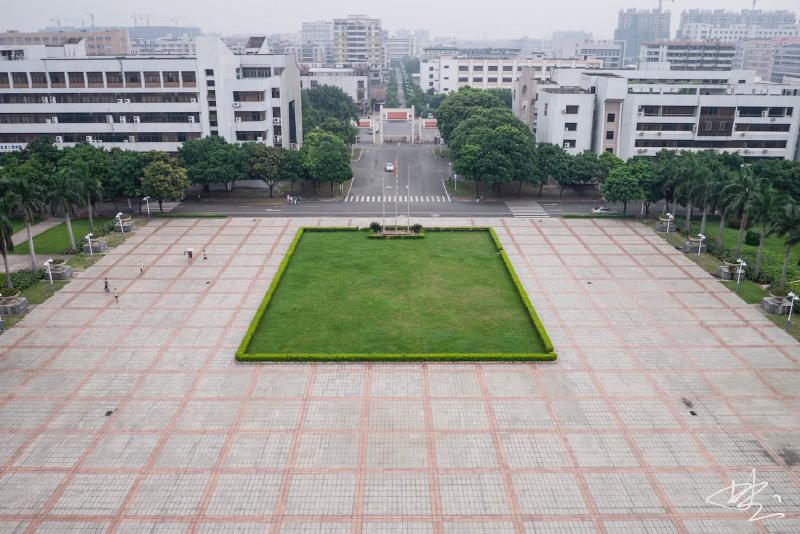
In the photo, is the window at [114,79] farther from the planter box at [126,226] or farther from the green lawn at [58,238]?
the planter box at [126,226]

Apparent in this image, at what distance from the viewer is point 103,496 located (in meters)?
26.2

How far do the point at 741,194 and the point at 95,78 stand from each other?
70.9 metres

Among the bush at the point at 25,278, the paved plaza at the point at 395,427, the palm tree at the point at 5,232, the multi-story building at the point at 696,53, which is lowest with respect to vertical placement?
the paved plaza at the point at 395,427

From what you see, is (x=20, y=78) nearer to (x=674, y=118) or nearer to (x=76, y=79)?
(x=76, y=79)

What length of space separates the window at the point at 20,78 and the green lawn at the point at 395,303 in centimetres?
4497

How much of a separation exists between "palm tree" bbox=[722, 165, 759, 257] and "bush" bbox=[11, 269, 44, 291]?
54.2 meters

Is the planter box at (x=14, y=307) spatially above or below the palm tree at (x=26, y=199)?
below

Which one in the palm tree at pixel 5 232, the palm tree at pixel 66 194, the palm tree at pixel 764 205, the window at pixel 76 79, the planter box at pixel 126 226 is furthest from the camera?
the window at pixel 76 79

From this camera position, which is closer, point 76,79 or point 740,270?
point 740,270

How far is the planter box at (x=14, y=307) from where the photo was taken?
42.2m

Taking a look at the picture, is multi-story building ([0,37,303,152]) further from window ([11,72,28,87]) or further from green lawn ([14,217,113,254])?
green lawn ([14,217,113,254])

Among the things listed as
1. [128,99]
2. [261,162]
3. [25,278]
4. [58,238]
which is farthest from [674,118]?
[25,278]

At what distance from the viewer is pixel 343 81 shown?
14988cm

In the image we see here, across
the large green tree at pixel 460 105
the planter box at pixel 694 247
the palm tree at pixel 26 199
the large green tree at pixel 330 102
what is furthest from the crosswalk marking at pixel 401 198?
the large green tree at pixel 330 102
